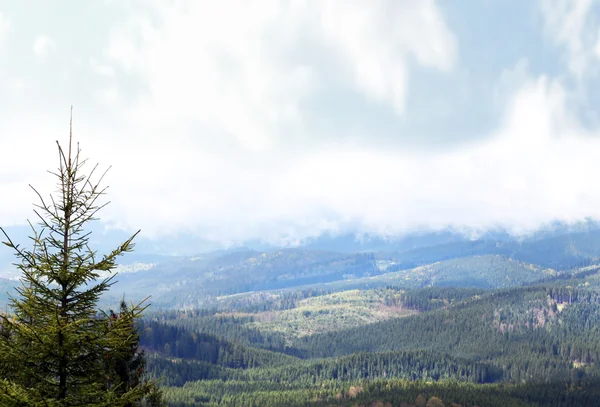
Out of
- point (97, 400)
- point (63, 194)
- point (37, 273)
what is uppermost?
point (63, 194)

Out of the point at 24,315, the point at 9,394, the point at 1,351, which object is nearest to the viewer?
the point at 9,394

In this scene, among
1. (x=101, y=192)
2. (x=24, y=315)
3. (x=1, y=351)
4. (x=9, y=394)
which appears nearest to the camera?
(x=9, y=394)

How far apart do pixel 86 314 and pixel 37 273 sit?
9.66 feet

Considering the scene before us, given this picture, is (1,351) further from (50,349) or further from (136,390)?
(136,390)

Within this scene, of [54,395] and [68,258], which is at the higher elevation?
[68,258]

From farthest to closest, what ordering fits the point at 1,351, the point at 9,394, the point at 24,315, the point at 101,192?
the point at 101,192 < the point at 24,315 < the point at 1,351 < the point at 9,394

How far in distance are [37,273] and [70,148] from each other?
6.14 m

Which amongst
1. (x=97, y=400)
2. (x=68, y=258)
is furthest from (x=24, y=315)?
(x=97, y=400)

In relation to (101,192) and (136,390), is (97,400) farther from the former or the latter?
(101,192)

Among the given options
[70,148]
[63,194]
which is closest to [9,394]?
[63,194]

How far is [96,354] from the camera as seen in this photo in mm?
21734

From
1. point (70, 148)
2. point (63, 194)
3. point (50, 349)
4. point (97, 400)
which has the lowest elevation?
point (97, 400)

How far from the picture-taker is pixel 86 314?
21.6 metres

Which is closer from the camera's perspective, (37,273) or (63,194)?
(37,273)
